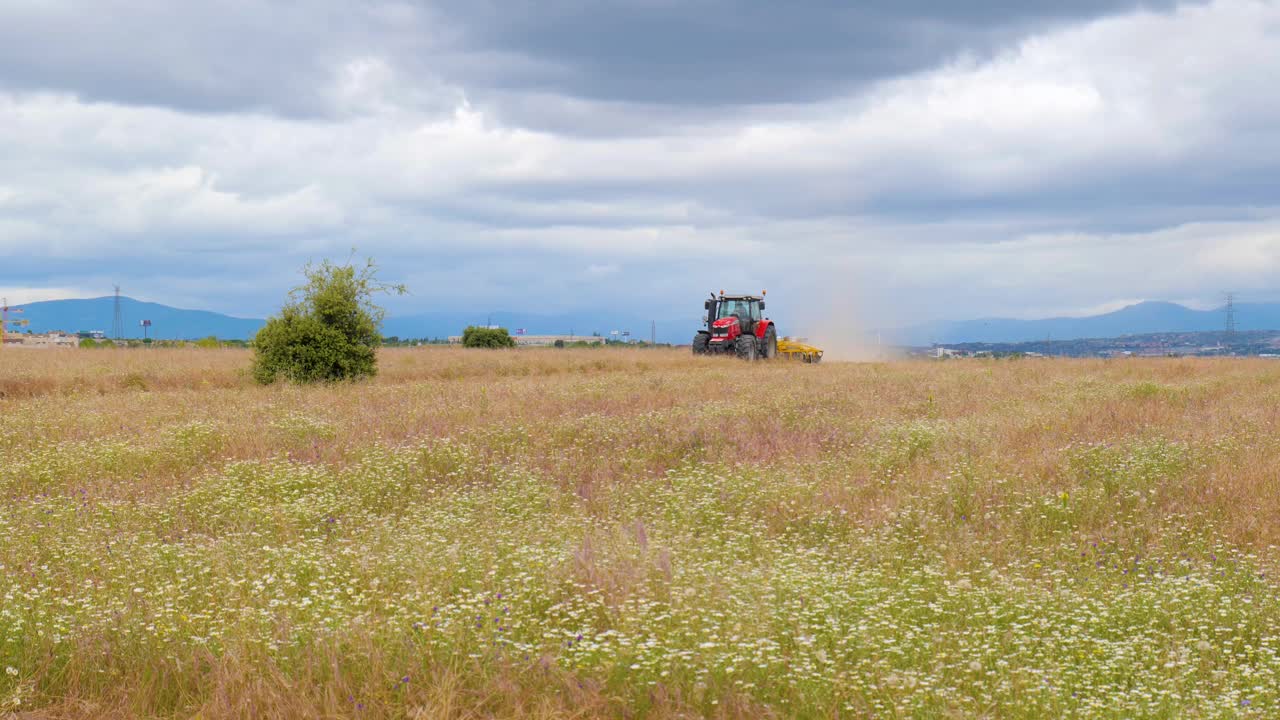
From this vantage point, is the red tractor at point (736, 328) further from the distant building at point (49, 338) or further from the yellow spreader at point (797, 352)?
the distant building at point (49, 338)

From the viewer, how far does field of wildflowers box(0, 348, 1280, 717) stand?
506 cm

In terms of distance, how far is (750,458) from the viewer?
43.0 ft

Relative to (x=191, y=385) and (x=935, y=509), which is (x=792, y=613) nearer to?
(x=935, y=509)

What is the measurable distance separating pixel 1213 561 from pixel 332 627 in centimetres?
745

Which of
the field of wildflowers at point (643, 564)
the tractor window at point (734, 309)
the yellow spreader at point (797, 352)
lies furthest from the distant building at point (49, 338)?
the field of wildflowers at point (643, 564)

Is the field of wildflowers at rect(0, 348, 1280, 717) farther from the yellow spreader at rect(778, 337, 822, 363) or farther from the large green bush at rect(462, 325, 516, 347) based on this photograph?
the large green bush at rect(462, 325, 516, 347)

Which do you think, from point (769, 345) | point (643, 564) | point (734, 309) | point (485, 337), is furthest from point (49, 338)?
point (643, 564)

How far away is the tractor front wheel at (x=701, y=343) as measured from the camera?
41.7 m

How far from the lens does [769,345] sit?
40.8 m

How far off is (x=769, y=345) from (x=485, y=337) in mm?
41205

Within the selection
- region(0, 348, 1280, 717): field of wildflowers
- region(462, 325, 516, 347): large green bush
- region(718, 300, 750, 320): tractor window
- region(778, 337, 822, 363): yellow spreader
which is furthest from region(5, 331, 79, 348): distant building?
region(0, 348, 1280, 717): field of wildflowers

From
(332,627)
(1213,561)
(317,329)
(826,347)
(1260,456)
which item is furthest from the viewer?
(826,347)

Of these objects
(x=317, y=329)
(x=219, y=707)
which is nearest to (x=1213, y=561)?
(x=219, y=707)

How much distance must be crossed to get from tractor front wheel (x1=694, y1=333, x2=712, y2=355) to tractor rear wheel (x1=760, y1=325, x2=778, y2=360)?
2.57 meters
